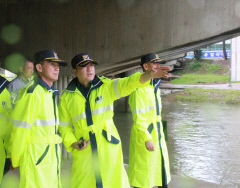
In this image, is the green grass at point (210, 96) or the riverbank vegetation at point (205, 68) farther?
the riverbank vegetation at point (205, 68)

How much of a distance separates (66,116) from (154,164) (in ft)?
4.70

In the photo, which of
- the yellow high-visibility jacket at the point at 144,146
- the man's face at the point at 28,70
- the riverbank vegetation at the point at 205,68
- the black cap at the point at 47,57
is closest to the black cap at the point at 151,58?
the yellow high-visibility jacket at the point at 144,146

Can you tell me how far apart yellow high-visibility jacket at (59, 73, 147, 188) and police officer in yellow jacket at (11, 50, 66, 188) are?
32 centimetres

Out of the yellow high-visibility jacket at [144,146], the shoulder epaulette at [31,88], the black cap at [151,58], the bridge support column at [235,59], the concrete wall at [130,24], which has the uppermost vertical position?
the bridge support column at [235,59]

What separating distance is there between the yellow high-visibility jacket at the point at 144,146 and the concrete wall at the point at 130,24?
220cm

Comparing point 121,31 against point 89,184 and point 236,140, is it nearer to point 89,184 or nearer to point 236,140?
point 89,184

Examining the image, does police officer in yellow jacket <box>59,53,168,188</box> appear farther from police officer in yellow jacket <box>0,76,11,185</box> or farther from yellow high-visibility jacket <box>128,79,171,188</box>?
yellow high-visibility jacket <box>128,79,171,188</box>

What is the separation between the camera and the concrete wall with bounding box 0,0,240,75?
6.59 m

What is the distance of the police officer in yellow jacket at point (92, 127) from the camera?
343 cm

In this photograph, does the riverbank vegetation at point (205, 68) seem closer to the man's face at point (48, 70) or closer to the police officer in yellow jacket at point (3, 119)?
the police officer in yellow jacket at point (3, 119)

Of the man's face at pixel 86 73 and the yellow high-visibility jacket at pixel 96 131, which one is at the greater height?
the man's face at pixel 86 73

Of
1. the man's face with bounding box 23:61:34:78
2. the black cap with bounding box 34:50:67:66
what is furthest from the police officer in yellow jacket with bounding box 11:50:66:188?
the man's face with bounding box 23:61:34:78

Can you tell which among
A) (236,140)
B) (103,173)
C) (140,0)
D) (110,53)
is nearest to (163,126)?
(103,173)

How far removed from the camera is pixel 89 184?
3443 mm
